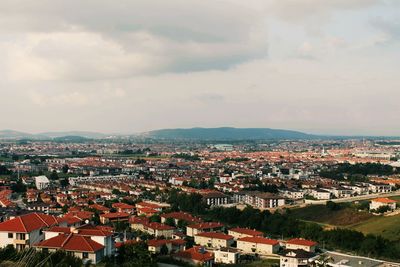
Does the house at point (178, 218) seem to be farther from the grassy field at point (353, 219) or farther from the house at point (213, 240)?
the grassy field at point (353, 219)

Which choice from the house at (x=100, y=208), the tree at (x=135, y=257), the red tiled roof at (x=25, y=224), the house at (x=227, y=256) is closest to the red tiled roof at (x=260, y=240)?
the house at (x=227, y=256)


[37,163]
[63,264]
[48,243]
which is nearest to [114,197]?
[48,243]

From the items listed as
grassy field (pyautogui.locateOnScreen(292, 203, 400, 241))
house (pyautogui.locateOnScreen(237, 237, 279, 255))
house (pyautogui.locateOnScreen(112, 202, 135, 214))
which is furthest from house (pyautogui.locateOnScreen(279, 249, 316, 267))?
house (pyautogui.locateOnScreen(112, 202, 135, 214))

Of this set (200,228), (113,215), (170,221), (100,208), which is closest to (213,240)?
(200,228)

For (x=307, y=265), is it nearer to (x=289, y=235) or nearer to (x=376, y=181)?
(x=289, y=235)

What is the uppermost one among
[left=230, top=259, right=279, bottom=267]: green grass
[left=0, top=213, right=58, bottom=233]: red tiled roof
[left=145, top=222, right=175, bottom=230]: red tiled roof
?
[left=0, top=213, right=58, bottom=233]: red tiled roof

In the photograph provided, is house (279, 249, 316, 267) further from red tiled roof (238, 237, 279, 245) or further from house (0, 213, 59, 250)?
house (0, 213, 59, 250)
